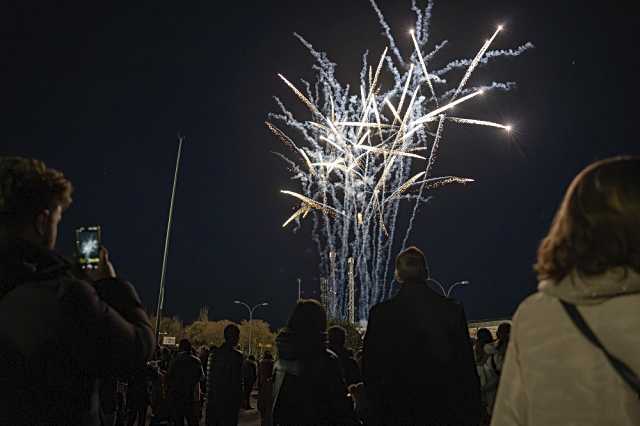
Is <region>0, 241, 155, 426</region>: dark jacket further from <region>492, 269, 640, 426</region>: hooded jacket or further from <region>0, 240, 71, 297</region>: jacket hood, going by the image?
<region>492, 269, 640, 426</region>: hooded jacket

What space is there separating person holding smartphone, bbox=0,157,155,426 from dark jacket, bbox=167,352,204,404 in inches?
259

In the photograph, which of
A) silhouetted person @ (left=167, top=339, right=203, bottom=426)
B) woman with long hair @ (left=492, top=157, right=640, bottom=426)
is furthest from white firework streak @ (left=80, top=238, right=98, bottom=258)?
silhouetted person @ (left=167, top=339, right=203, bottom=426)

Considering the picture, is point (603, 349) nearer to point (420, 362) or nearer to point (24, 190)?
point (420, 362)

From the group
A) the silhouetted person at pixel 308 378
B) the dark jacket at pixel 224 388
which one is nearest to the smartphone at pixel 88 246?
the silhouetted person at pixel 308 378

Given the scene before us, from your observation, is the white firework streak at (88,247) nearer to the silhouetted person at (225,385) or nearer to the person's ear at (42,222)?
the person's ear at (42,222)

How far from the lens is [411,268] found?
435 cm

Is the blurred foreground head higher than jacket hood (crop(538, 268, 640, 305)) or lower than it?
lower

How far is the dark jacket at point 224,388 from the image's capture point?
7434 mm

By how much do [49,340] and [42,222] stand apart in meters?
0.61

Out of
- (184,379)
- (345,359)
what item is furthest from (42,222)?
(184,379)

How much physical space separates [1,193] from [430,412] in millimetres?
3175

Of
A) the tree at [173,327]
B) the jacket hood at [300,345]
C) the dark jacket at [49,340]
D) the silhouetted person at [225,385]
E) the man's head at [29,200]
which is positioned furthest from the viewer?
the tree at [173,327]

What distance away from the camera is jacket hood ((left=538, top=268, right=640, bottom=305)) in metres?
1.82

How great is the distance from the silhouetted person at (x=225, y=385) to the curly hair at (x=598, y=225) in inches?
243
